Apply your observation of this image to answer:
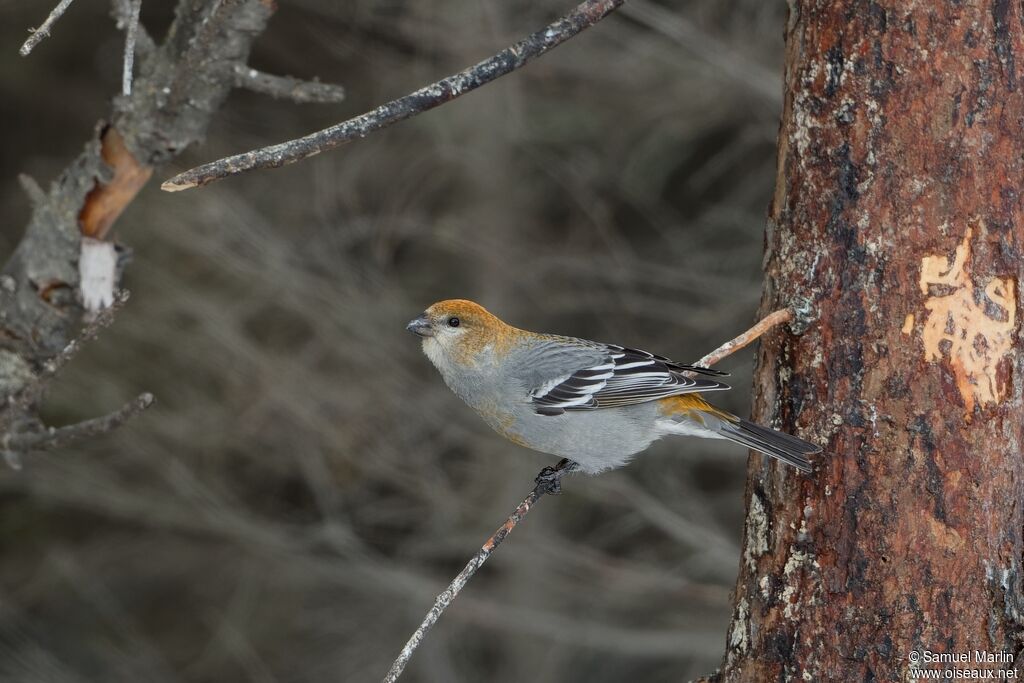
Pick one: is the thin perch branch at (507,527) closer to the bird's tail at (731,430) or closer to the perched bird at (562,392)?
the perched bird at (562,392)

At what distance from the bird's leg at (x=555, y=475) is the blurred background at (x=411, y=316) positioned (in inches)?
93.8

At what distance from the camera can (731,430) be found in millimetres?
3680

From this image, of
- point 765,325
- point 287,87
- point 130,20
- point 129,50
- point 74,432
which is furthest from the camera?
point 287,87

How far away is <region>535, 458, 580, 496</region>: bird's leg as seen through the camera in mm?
4164

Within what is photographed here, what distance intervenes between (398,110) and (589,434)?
6.10 feet

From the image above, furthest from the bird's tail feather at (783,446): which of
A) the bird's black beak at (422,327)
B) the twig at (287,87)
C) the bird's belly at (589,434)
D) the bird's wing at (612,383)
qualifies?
the twig at (287,87)

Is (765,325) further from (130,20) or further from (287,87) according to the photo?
(130,20)

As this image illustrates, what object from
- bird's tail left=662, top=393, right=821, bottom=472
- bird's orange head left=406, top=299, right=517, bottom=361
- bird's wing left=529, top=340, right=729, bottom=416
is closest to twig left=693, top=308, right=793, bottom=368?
bird's tail left=662, top=393, right=821, bottom=472

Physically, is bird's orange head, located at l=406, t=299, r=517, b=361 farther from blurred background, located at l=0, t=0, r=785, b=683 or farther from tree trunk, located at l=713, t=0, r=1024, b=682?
blurred background, located at l=0, t=0, r=785, b=683

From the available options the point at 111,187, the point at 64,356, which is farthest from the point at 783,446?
the point at 111,187

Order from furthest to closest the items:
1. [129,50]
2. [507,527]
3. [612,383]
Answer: [612,383]
[507,527]
[129,50]

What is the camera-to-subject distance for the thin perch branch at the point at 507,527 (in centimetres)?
275

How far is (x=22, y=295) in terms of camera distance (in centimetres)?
399

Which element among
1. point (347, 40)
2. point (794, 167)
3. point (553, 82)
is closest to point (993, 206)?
point (794, 167)
